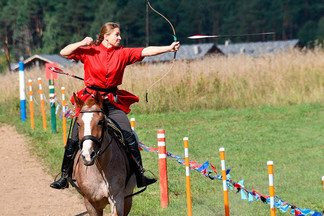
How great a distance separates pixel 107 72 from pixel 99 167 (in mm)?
1159

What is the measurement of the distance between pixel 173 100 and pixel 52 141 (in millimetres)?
6042

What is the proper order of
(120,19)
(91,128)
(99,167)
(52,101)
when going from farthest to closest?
(120,19) < (52,101) < (99,167) < (91,128)

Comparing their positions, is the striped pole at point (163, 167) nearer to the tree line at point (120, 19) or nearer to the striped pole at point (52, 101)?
the striped pole at point (52, 101)

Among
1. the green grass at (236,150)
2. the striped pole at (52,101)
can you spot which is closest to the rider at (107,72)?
the green grass at (236,150)

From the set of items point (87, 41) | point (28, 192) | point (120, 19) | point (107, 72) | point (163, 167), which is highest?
point (120, 19)

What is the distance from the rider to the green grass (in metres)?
2.30

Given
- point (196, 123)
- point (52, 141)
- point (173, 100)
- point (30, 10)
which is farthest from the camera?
point (30, 10)

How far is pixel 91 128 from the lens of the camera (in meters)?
6.03

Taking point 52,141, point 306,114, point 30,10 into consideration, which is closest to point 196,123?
point 306,114

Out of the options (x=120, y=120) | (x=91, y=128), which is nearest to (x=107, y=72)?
(x=120, y=120)

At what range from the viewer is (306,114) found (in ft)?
62.2

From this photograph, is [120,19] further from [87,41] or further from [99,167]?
[99,167]

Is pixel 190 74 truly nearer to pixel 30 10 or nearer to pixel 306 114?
pixel 306 114

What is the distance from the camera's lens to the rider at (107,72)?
22.9 ft
